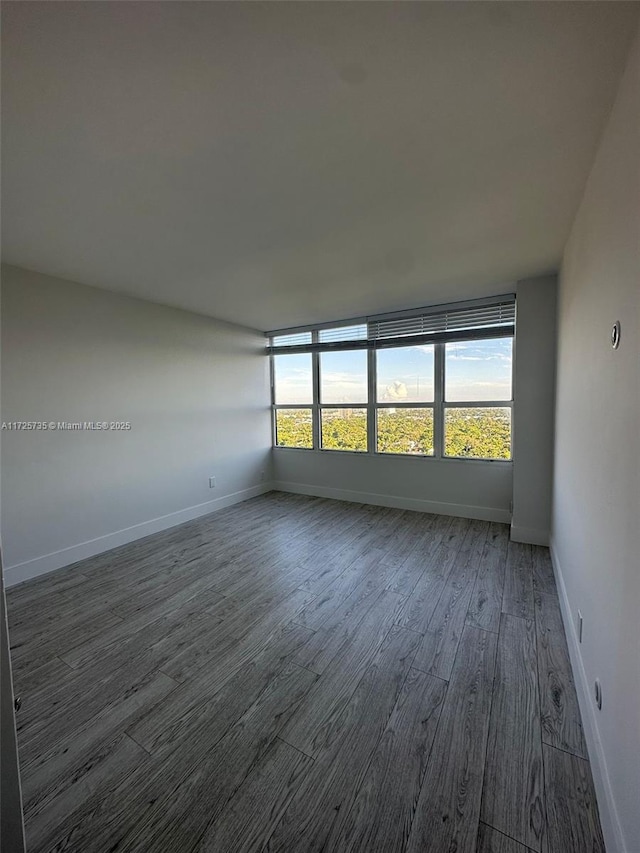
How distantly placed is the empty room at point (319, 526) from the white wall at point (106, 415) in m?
0.03

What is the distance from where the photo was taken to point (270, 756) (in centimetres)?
136

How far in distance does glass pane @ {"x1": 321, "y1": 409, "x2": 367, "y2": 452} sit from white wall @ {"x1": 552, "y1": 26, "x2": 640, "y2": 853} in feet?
9.51

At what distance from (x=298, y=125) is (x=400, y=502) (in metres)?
3.94

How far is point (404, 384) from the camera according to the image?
4.36 metres

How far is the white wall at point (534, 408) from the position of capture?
312 centimetres

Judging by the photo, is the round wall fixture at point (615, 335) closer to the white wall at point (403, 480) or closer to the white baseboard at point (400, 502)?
the white wall at point (403, 480)

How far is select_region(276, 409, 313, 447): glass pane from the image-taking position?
5.21 meters

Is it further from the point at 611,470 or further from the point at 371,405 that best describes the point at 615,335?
the point at 371,405

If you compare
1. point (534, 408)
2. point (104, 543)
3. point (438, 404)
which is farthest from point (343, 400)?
point (104, 543)

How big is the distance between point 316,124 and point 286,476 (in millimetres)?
4524

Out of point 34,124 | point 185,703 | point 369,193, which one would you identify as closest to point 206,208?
point 34,124

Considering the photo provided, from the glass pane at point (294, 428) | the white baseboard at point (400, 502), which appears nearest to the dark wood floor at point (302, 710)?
the white baseboard at point (400, 502)

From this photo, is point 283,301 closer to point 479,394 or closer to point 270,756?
point 479,394

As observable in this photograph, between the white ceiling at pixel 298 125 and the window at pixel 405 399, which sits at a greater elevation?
the white ceiling at pixel 298 125
